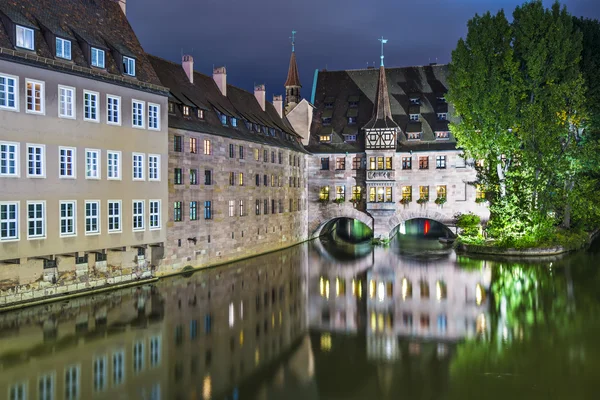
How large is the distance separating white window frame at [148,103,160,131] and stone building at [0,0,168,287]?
0.05m

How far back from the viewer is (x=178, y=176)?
34.2 meters

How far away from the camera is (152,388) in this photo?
16.1 meters

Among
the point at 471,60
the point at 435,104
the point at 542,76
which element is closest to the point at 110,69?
the point at 471,60

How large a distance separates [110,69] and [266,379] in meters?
18.7

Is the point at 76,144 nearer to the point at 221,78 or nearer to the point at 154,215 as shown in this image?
the point at 154,215

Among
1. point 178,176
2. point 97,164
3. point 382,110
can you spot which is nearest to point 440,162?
point 382,110

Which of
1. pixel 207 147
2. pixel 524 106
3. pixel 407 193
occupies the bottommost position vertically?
pixel 407 193

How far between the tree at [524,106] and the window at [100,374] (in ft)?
111

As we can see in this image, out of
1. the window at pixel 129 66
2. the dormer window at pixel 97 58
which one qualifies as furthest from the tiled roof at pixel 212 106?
the dormer window at pixel 97 58

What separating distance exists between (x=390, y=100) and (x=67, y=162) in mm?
37364

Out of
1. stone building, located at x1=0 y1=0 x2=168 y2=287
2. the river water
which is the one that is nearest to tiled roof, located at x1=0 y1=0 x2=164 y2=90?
stone building, located at x1=0 y1=0 x2=168 y2=287

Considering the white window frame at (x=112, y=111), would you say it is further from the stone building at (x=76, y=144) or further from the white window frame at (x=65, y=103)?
the white window frame at (x=65, y=103)

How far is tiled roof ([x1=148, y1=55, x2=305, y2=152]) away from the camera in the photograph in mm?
→ 35625

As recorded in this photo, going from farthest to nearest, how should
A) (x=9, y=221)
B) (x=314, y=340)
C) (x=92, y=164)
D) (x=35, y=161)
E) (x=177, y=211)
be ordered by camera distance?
(x=177, y=211) < (x=92, y=164) < (x=35, y=161) < (x=9, y=221) < (x=314, y=340)
